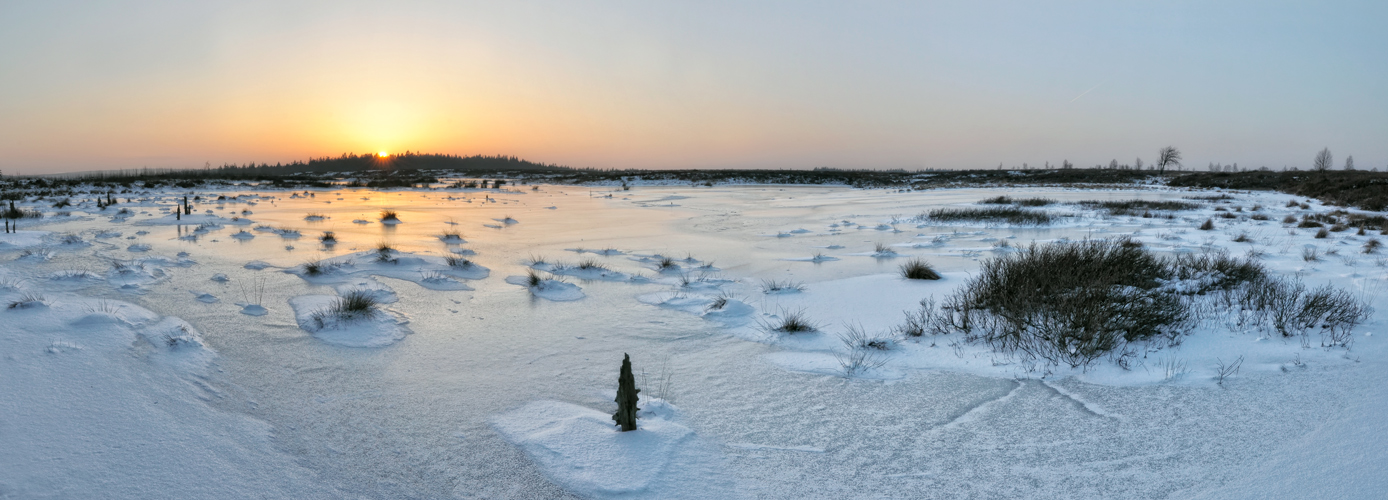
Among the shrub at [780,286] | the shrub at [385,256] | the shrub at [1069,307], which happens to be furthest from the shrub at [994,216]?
the shrub at [385,256]

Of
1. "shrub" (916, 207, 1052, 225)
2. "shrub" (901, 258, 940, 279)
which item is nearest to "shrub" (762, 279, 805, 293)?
"shrub" (901, 258, 940, 279)

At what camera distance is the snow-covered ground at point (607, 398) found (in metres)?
3.18

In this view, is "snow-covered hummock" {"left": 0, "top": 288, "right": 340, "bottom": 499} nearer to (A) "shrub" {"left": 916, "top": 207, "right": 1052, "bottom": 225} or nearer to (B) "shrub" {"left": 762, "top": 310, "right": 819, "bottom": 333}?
(B) "shrub" {"left": 762, "top": 310, "right": 819, "bottom": 333}

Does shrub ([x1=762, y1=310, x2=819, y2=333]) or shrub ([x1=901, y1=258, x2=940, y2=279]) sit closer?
shrub ([x1=762, y1=310, x2=819, y2=333])

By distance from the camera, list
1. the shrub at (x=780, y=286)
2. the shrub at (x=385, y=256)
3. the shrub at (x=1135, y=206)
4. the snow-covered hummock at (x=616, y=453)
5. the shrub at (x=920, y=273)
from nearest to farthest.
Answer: the snow-covered hummock at (x=616, y=453)
the shrub at (x=780, y=286)
the shrub at (x=920, y=273)
the shrub at (x=385, y=256)
the shrub at (x=1135, y=206)

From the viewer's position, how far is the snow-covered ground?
10.4 feet

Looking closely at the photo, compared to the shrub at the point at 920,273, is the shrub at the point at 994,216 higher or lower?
higher

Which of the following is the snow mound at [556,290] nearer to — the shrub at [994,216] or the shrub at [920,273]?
the shrub at [920,273]

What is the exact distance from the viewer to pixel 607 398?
432 centimetres

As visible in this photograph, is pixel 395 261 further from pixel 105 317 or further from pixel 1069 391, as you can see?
pixel 1069 391

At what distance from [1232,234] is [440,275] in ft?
50.0

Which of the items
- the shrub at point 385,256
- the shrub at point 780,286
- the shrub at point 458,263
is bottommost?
the shrub at point 780,286

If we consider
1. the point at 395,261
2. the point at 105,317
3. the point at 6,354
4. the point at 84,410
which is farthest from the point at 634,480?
the point at 395,261

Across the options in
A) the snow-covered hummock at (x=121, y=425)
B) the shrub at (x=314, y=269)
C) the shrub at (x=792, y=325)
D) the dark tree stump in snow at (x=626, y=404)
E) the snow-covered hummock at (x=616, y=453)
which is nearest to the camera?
the snow-covered hummock at (x=121, y=425)
